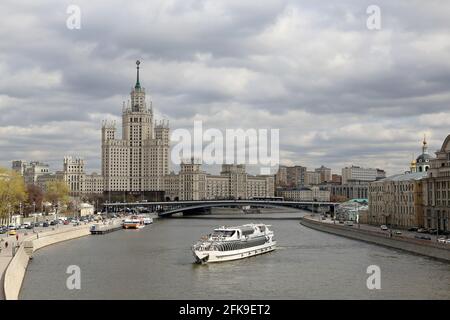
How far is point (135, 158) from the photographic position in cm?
16375

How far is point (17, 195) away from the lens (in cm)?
6525

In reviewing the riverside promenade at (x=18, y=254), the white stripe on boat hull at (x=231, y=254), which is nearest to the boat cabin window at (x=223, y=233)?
the white stripe on boat hull at (x=231, y=254)

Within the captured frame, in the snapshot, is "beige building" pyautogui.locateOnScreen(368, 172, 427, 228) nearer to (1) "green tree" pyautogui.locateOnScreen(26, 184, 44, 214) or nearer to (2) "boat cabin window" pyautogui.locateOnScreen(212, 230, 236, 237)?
(2) "boat cabin window" pyautogui.locateOnScreen(212, 230, 236, 237)

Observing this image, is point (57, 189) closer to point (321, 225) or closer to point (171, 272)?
point (321, 225)

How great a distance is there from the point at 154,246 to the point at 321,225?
27.6 meters

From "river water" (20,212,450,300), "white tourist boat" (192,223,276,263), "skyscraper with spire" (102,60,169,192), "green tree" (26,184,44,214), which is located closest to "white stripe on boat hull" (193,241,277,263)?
"white tourist boat" (192,223,276,263)

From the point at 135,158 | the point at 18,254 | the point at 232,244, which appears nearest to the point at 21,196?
the point at 232,244

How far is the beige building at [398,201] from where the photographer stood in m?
57.4

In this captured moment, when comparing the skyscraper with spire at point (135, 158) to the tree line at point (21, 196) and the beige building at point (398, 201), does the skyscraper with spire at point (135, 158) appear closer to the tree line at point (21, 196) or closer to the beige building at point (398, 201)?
the tree line at point (21, 196)

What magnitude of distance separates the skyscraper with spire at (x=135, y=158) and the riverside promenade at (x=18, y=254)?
96399 mm

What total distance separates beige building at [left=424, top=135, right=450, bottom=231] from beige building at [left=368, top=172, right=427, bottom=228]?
4.37 ft
